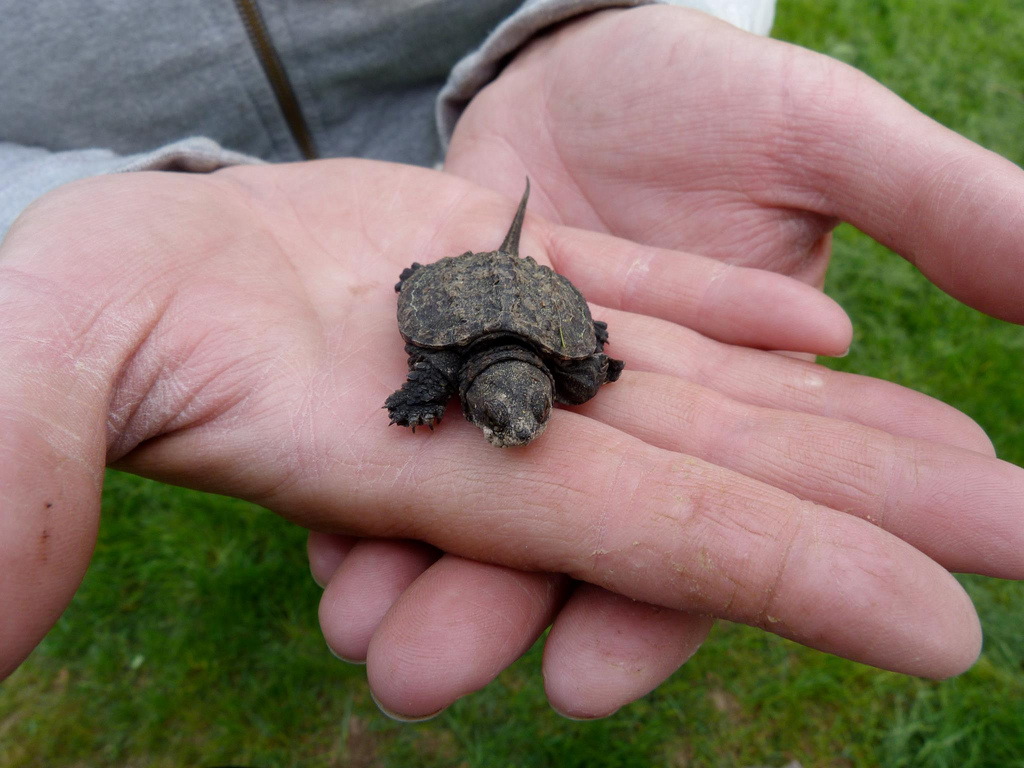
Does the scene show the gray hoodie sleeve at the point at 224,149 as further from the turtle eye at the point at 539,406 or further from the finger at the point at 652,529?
the turtle eye at the point at 539,406

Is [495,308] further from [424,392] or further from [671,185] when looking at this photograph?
[671,185]

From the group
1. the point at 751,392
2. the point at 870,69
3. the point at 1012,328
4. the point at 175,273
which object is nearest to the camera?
the point at 175,273

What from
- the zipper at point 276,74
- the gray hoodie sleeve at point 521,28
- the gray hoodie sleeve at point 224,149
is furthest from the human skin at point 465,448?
the gray hoodie sleeve at point 521,28

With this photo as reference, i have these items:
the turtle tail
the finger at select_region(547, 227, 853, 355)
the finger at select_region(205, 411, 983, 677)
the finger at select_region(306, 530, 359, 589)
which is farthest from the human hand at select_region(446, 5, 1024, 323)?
the finger at select_region(306, 530, 359, 589)

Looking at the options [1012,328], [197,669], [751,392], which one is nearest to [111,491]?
[197,669]

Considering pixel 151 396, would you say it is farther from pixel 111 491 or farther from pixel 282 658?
pixel 111 491
